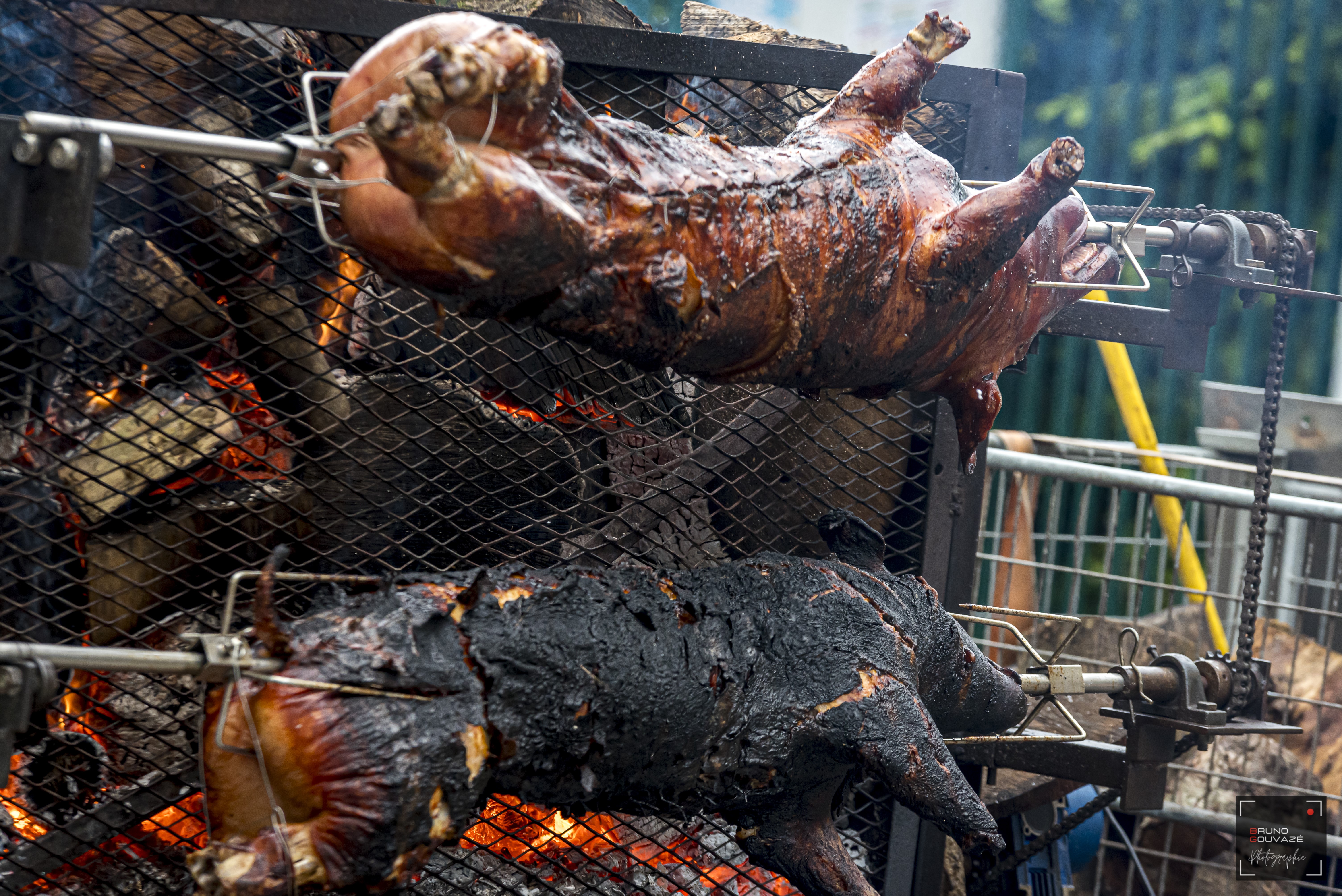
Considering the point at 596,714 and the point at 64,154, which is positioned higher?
the point at 64,154

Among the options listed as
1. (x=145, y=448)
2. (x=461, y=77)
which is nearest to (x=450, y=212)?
(x=461, y=77)

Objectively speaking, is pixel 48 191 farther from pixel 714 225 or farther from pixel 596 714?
pixel 596 714

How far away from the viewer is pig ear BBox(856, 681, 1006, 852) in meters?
1.75

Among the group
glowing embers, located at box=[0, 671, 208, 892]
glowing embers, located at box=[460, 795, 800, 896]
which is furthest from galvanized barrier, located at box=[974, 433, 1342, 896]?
glowing embers, located at box=[0, 671, 208, 892]

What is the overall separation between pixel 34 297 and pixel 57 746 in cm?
115

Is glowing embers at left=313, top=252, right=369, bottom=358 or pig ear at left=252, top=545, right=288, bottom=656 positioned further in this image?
glowing embers at left=313, top=252, right=369, bottom=358

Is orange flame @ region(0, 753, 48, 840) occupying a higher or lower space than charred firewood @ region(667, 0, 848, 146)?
lower

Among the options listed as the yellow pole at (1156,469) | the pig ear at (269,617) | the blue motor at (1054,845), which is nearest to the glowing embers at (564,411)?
the pig ear at (269,617)

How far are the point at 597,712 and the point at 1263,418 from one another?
205cm

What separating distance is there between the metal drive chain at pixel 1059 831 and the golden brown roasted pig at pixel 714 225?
1013 mm

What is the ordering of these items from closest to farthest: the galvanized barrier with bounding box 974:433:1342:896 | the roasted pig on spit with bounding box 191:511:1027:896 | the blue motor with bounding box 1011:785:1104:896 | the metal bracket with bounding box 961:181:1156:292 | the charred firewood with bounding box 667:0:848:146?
the roasted pig on spit with bounding box 191:511:1027:896 < the metal bracket with bounding box 961:181:1156:292 < the charred firewood with bounding box 667:0:848:146 < the blue motor with bounding box 1011:785:1104:896 < the galvanized barrier with bounding box 974:433:1342:896

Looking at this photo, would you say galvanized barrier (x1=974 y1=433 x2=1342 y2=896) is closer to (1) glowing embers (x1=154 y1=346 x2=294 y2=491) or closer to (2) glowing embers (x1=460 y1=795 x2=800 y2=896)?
(2) glowing embers (x1=460 y1=795 x2=800 y2=896)

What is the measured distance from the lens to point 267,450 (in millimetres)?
2559

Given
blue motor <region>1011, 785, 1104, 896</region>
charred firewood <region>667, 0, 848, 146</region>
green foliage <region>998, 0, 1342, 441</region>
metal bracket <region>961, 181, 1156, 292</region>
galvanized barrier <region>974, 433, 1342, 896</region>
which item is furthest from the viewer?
green foliage <region>998, 0, 1342, 441</region>
